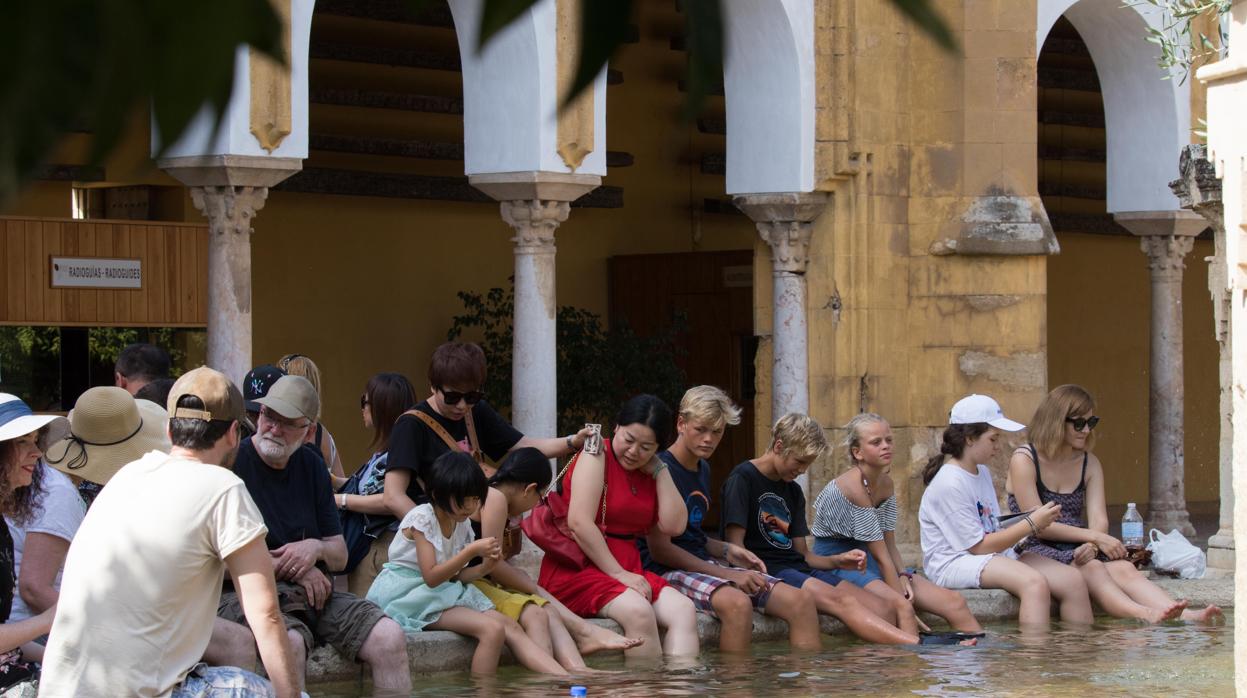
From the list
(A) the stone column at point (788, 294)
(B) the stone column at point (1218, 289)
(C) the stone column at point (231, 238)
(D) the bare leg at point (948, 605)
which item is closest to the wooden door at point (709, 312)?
(A) the stone column at point (788, 294)

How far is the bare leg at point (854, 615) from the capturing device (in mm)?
7926

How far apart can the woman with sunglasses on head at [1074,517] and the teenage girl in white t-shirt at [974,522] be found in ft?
Answer: 0.42

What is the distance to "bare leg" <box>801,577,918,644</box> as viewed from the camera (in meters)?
7.93

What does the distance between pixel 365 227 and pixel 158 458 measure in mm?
12583

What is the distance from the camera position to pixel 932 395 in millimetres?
13703

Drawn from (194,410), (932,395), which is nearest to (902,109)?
(932,395)

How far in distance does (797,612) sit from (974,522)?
1.23m

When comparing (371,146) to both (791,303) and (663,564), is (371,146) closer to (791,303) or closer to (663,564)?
(791,303)

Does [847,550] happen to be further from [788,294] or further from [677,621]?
[788,294]

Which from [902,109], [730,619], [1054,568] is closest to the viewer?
[730,619]

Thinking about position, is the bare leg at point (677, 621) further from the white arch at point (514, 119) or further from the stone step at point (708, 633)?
the white arch at point (514, 119)

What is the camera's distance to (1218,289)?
10094 mm

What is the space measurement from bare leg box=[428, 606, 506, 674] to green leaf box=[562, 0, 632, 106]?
559 centimetres

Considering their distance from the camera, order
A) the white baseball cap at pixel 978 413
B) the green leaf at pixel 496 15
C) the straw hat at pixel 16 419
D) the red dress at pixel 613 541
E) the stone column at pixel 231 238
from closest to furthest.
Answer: the green leaf at pixel 496 15 < the straw hat at pixel 16 419 < the red dress at pixel 613 541 < the white baseball cap at pixel 978 413 < the stone column at pixel 231 238
